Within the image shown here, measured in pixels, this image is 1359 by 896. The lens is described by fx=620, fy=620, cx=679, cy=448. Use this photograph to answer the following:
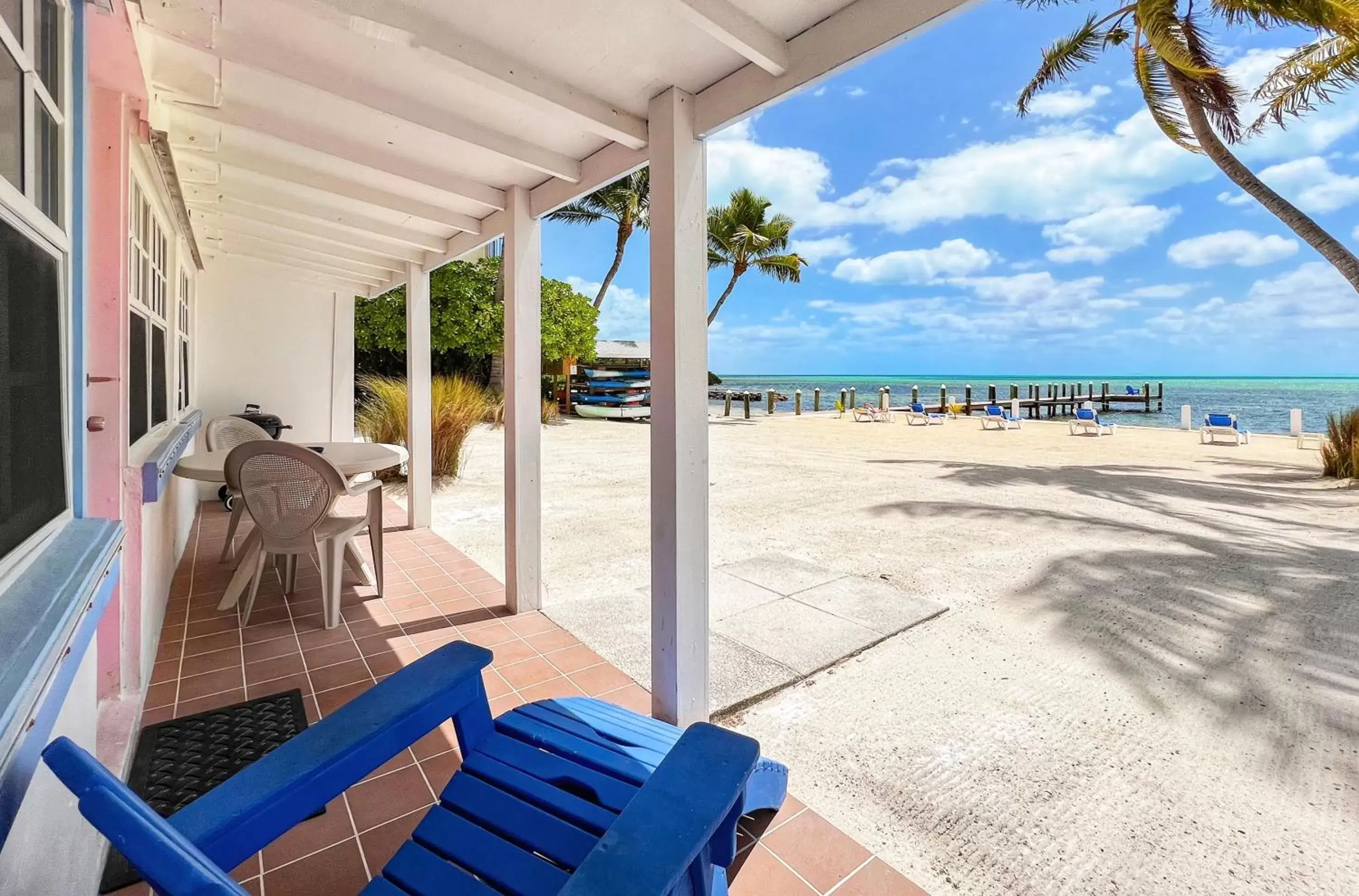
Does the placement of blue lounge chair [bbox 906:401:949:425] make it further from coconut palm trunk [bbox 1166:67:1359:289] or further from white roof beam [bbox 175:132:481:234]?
white roof beam [bbox 175:132:481:234]

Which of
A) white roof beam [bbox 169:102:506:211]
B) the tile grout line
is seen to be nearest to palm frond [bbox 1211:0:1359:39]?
white roof beam [bbox 169:102:506:211]

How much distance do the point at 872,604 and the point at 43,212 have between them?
359cm

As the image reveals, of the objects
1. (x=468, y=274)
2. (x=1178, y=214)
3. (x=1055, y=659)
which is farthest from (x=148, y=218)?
(x=1178, y=214)

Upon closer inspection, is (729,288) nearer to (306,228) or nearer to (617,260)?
(617,260)

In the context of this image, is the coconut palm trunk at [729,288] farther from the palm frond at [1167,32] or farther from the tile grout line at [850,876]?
the tile grout line at [850,876]

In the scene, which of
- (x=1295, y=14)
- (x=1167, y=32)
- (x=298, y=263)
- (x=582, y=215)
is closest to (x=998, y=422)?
(x=1167, y=32)

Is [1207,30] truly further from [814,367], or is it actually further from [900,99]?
[814,367]

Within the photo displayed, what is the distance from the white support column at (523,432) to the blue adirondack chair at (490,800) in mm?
1770

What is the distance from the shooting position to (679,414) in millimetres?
2182

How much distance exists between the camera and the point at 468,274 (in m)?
13.5

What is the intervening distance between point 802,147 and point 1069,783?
4640 centimetres

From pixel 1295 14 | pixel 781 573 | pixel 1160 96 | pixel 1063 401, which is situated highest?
pixel 1160 96

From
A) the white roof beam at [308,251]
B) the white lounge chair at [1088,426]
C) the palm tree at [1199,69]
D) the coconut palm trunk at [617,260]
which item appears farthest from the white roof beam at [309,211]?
the white lounge chair at [1088,426]

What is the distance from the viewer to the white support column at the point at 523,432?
3355 mm
